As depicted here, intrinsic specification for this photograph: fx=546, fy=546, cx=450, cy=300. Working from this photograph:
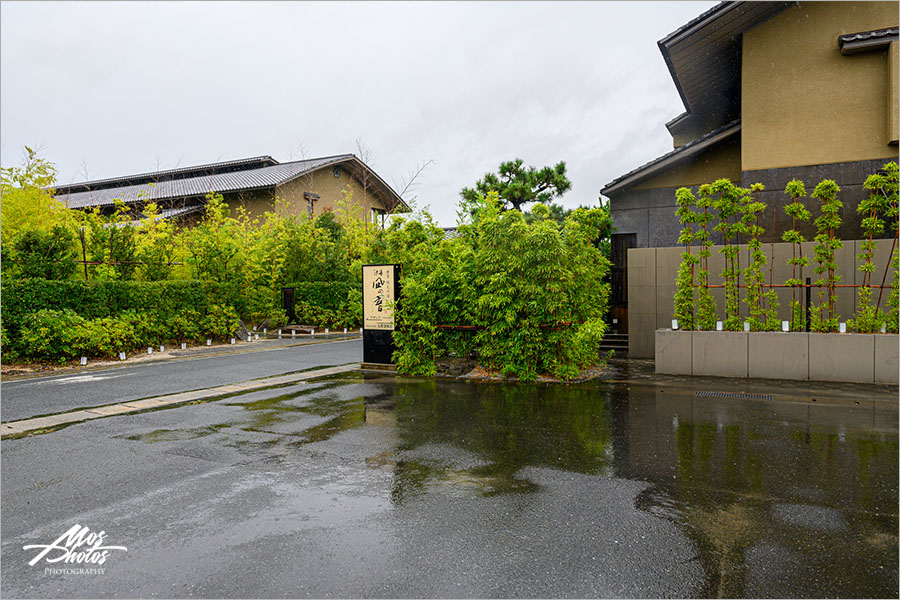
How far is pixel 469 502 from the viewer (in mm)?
3773

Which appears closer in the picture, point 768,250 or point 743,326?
point 743,326

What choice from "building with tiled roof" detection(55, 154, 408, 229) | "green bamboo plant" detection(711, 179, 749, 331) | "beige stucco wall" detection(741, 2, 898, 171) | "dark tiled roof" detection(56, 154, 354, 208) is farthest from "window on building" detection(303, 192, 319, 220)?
"green bamboo plant" detection(711, 179, 749, 331)

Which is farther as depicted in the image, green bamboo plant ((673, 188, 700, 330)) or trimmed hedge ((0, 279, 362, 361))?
trimmed hedge ((0, 279, 362, 361))

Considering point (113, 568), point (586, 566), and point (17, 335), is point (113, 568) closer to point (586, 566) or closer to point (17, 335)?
point (586, 566)

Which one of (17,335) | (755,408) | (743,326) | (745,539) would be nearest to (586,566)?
(745,539)

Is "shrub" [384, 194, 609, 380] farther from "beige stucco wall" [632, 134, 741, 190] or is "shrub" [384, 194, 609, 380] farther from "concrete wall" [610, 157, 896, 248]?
"beige stucco wall" [632, 134, 741, 190]

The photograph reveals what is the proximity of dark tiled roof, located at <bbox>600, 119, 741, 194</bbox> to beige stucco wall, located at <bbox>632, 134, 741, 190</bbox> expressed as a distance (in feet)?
1.25

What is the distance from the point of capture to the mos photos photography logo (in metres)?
2.94

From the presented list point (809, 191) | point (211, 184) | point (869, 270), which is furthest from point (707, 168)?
point (211, 184)

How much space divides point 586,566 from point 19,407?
7748 mm

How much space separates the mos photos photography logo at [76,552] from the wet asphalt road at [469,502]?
0.20 ft

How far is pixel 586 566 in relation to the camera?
288 cm

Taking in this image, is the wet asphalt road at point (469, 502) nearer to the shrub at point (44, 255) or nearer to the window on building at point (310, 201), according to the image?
the shrub at point (44, 255)

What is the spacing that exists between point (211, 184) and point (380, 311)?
78.1ft
